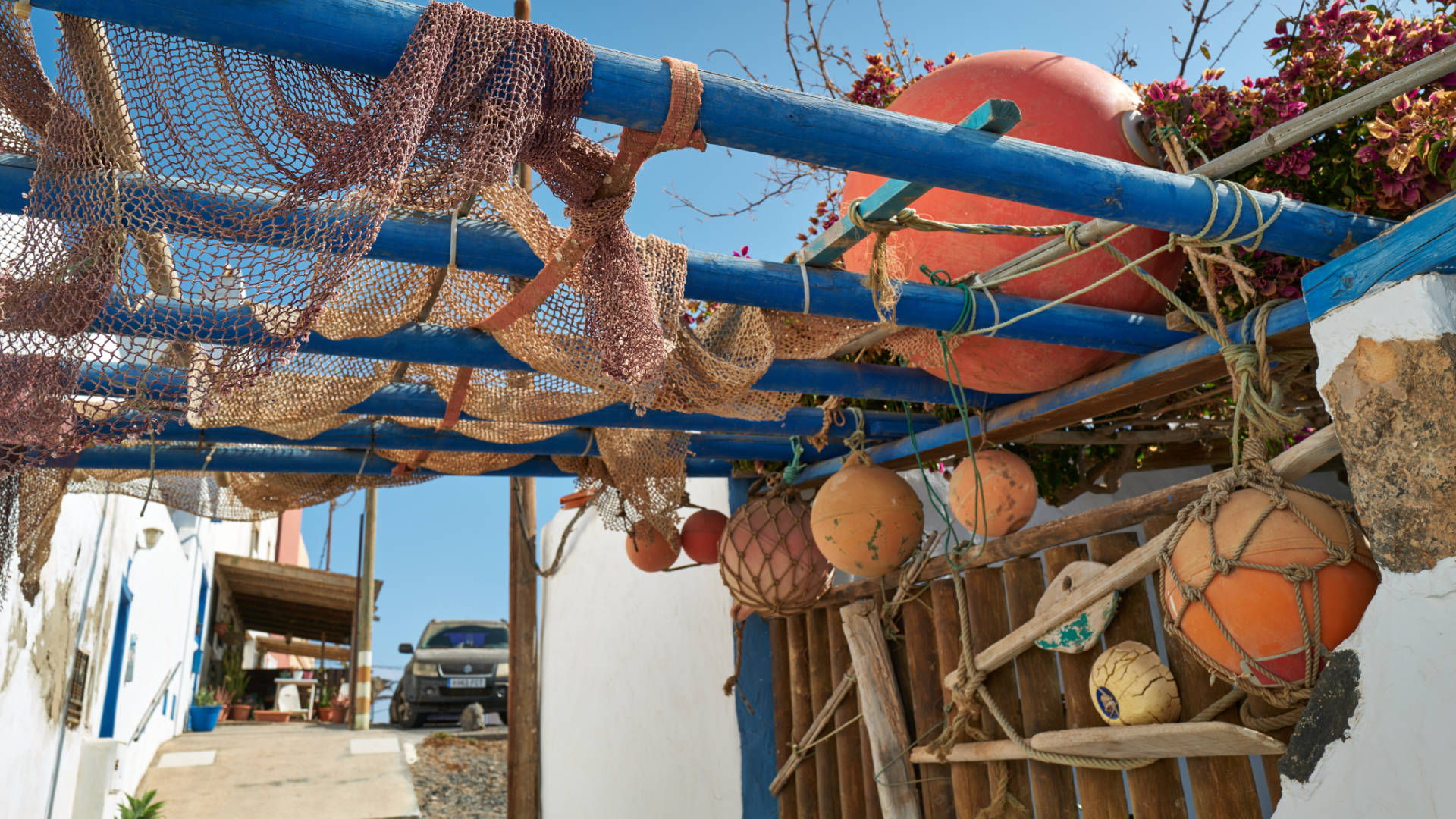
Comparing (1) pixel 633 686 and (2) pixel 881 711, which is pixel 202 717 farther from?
(2) pixel 881 711

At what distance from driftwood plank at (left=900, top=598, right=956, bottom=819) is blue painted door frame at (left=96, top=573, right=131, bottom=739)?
205 inches

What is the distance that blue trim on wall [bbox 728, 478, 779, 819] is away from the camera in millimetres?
4059

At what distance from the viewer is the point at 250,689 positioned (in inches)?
645

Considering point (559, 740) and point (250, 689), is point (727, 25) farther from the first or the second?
point (250, 689)

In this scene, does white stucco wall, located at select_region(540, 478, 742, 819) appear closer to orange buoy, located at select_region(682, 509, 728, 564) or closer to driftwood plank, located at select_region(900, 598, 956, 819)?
orange buoy, located at select_region(682, 509, 728, 564)

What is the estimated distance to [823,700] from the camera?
3756 mm

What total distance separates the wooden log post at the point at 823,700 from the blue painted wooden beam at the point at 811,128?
245cm

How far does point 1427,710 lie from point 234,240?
1.98 metres

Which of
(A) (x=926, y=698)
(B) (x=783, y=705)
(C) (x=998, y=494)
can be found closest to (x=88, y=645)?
(B) (x=783, y=705)

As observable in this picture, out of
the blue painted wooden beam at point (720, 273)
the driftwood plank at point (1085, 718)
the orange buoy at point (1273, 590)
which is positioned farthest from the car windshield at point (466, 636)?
the orange buoy at point (1273, 590)

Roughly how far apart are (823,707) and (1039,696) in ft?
3.92

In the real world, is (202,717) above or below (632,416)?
below

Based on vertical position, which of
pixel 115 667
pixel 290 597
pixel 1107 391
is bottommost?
pixel 115 667

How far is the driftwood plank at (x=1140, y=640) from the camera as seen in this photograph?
234 cm
